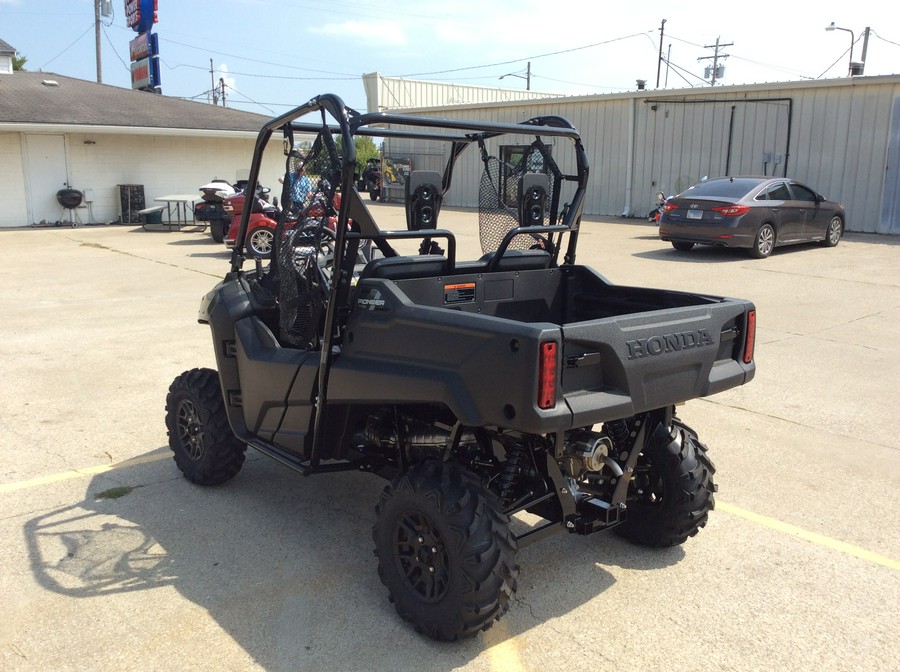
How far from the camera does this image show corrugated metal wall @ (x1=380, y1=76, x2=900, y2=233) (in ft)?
63.4

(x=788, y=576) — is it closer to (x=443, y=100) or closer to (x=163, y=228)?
(x=163, y=228)

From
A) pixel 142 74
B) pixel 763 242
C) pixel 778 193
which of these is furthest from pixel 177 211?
pixel 778 193

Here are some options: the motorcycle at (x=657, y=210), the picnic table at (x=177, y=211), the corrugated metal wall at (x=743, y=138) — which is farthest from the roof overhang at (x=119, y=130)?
the motorcycle at (x=657, y=210)

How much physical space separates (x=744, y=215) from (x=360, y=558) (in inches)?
488

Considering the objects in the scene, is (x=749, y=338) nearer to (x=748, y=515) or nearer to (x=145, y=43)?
(x=748, y=515)

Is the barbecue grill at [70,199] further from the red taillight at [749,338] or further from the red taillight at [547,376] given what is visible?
the red taillight at [547,376]

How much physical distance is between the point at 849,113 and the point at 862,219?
99.9 inches

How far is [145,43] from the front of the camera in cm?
2795

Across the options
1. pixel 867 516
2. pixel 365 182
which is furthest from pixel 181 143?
pixel 867 516

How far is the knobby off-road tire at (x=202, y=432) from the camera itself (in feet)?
15.3

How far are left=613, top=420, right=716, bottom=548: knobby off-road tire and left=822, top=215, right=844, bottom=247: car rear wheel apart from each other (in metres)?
14.5

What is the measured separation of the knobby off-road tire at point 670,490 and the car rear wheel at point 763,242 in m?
11.8

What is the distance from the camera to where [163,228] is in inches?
829

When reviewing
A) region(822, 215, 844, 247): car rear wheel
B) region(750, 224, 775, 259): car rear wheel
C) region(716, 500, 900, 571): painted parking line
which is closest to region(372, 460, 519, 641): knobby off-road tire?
region(716, 500, 900, 571): painted parking line
